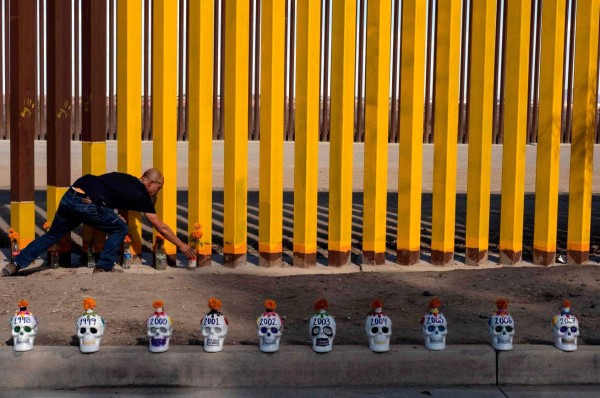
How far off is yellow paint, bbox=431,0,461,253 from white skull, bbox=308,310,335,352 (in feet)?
11.1

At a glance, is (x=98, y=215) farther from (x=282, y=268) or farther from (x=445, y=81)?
(x=445, y=81)

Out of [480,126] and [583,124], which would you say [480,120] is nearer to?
[480,126]

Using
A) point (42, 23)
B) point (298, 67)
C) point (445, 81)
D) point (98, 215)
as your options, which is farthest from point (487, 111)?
point (42, 23)

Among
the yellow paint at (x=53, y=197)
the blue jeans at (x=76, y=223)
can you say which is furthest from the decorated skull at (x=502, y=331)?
the yellow paint at (x=53, y=197)

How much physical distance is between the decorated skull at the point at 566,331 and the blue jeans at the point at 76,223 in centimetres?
380

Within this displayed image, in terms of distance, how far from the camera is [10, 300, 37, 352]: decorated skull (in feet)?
19.5

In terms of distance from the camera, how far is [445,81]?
917 cm

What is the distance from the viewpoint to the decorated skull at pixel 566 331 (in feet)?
19.8

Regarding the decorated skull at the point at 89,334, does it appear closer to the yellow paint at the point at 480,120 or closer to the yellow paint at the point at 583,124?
the yellow paint at the point at 480,120

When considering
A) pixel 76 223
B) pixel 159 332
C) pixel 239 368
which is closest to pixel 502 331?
pixel 239 368

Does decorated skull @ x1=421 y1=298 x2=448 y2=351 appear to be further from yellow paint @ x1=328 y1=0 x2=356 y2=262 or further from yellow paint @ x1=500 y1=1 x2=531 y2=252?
yellow paint @ x1=500 y1=1 x2=531 y2=252

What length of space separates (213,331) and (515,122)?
4248 millimetres

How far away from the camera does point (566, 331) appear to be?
606 cm

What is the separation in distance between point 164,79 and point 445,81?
7.60 feet
